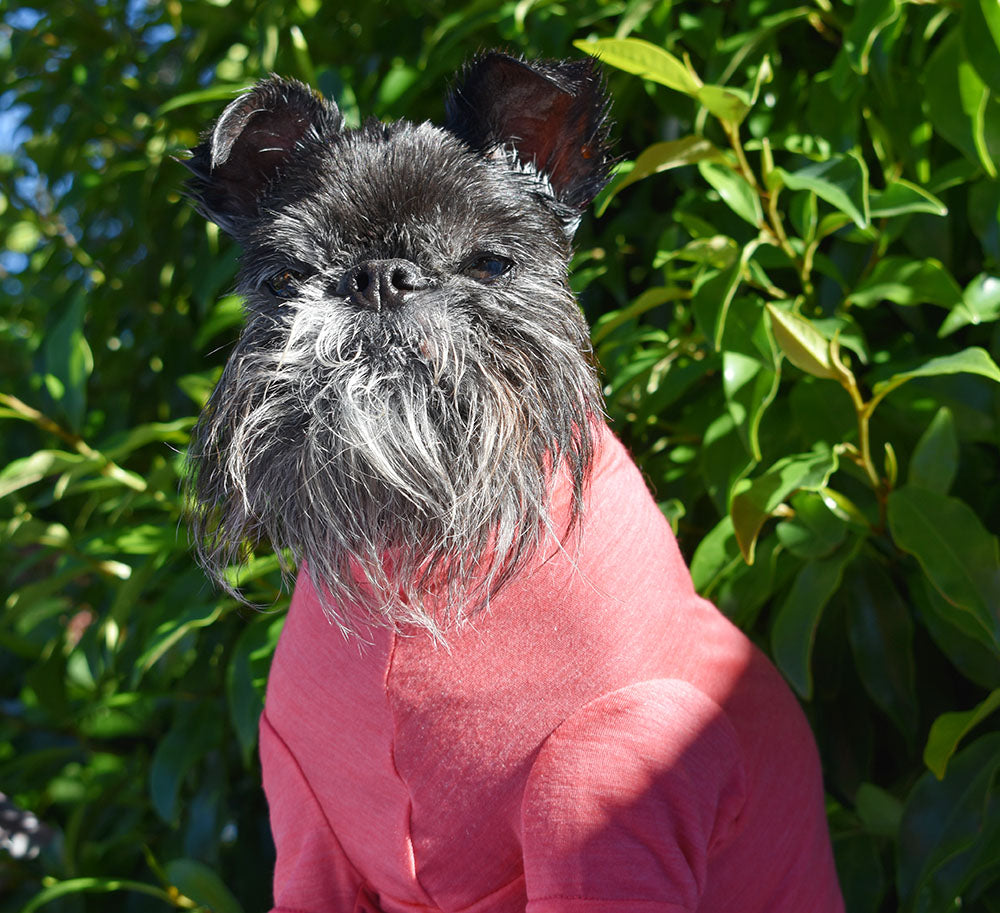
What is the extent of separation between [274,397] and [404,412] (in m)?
0.11

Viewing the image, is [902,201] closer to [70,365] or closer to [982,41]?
[982,41]

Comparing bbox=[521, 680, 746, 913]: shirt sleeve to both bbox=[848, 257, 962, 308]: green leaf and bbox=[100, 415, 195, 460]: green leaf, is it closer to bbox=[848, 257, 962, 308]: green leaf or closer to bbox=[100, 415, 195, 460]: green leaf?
bbox=[848, 257, 962, 308]: green leaf

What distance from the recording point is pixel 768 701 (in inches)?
36.5

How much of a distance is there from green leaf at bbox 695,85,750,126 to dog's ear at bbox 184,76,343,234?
1.38 ft

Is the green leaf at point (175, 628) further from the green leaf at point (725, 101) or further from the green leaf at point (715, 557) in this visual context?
the green leaf at point (725, 101)

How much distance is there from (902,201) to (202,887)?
4.03 ft

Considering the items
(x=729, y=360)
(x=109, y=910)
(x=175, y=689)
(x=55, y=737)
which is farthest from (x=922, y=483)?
(x=55, y=737)

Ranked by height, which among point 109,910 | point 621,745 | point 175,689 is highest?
point 621,745

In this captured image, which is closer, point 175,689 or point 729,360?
point 729,360

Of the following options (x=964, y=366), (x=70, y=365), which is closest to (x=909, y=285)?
(x=964, y=366)

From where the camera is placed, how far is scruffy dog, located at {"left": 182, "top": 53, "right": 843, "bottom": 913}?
729 millimetres

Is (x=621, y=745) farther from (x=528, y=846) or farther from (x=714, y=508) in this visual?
(x=714, y=508)

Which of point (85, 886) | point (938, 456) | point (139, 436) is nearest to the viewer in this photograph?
point (938, 456)

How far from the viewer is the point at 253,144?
0.87 meters
